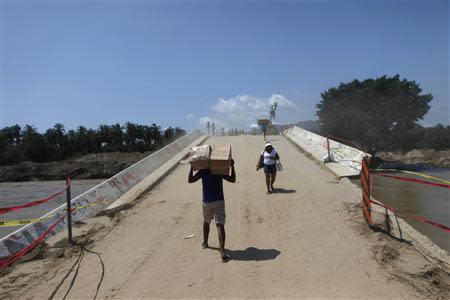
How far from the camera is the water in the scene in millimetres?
22938

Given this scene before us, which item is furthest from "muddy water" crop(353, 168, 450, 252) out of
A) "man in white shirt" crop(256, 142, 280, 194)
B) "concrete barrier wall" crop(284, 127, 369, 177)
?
"man in white shirt" crop(256, 142, 280, 194)

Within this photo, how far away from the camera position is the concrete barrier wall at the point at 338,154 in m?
15.6

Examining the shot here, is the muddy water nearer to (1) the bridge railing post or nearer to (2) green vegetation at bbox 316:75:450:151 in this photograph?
(1) the bridge railing post

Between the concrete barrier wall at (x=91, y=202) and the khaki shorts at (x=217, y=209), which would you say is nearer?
the khaki shorts at (x=217, y=209)

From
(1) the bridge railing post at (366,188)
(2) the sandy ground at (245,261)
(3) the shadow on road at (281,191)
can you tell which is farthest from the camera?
(3) the shadow on road at (281,191)

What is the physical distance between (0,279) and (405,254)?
736 cm

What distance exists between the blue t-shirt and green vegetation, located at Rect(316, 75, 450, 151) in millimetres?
49511

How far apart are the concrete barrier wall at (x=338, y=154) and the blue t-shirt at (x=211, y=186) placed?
8.30 meters

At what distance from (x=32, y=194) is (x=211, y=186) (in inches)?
1167

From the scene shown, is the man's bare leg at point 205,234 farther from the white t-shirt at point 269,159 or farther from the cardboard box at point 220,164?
the white t-shirt at point 269,159

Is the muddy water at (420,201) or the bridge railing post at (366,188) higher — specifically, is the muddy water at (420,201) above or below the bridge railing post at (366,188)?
below

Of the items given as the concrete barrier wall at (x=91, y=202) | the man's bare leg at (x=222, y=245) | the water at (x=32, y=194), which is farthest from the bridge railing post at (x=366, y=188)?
the water at (x=32, y=194)

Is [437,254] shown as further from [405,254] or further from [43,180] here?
[43,180]

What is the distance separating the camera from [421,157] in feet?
178
